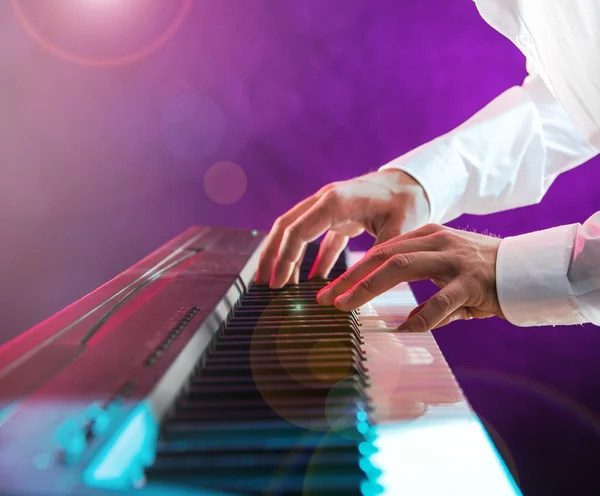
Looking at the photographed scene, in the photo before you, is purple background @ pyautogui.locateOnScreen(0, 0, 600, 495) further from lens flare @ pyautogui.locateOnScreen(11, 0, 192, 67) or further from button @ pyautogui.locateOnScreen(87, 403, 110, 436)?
button @ pyautogui.locateOnScreen(87, 403, 110, 436)

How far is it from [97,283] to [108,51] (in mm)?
937

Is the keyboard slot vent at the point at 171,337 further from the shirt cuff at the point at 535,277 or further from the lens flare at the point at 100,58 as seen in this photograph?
the lens flare at the point at 100,58

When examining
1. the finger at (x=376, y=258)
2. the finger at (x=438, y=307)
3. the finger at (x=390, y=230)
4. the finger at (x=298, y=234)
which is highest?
the finger at (x=390, y=230)

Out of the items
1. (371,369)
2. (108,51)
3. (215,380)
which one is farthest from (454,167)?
(108,51)

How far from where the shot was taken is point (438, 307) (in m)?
1.06

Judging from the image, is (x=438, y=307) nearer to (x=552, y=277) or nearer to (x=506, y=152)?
(x=552, y=277)

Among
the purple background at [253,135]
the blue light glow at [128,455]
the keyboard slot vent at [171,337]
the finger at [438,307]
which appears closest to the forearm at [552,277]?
the finger at [438,307]

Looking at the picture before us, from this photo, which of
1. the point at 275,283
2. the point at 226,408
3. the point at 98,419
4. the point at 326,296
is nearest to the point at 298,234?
the point at 275,283

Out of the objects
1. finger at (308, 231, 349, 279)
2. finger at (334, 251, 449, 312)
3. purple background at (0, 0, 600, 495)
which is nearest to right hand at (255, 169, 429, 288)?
finger at (308, 231, 349, 279)

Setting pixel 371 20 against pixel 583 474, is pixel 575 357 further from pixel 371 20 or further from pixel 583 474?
pixel 371 20

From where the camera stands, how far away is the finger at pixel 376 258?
3.62ft

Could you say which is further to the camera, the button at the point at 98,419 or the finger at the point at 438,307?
the finger at the point at 438,307

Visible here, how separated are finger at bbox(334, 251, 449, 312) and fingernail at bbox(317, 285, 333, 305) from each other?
0.04 metres

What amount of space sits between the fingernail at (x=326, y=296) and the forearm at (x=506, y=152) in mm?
598
